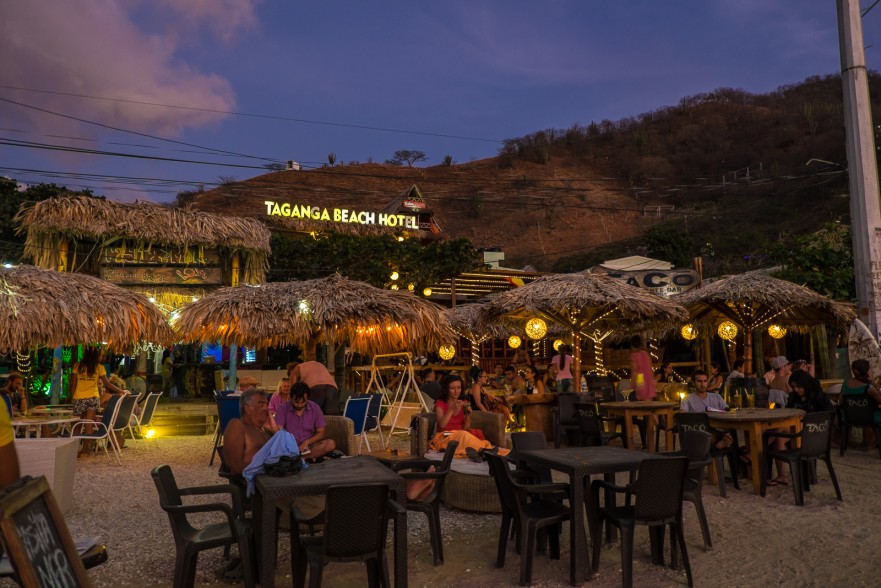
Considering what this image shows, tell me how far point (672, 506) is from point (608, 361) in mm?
16864

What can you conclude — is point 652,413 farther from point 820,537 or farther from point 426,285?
point 426,285

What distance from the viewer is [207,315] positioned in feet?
32.4

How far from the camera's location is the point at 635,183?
7125 centimetres

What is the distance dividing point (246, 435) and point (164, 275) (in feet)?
38.3

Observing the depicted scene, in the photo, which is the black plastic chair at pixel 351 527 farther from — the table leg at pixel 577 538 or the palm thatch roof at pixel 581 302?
the palm thatch roof at pixel 581 302

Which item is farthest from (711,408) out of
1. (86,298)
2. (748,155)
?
(748,155)

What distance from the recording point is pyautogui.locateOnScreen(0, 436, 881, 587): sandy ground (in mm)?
4188

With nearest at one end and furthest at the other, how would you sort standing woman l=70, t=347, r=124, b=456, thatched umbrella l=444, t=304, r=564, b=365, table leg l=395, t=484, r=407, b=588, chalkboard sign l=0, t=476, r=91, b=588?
chalkboard sign l=0, t=476, r=91, b=588, table leg l=395, t=484, r=407, b=588, standing woman l=70, t=347, r=124, b=456, thatched umbrella l=444, t=304, r=564, b=365

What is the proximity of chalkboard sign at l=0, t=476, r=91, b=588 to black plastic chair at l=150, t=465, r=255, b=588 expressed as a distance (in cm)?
155

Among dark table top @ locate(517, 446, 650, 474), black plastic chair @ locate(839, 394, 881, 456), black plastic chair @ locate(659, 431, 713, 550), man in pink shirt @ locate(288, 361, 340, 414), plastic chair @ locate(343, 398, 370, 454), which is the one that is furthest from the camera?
plastic chair @ locate(343, 398, 370, 454)

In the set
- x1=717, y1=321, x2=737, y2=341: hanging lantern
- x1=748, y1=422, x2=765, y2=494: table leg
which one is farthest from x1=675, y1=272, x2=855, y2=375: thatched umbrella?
x1=748, y1=422, x2=765, y2=494: table leg

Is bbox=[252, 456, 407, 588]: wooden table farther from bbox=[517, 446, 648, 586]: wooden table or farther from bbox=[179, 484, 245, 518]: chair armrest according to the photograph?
bbox=[517, 446, 648, 586]: wooden table

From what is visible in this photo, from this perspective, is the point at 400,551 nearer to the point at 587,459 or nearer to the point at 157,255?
the point at 587,459

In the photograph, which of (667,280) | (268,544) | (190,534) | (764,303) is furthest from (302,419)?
(667,280)
